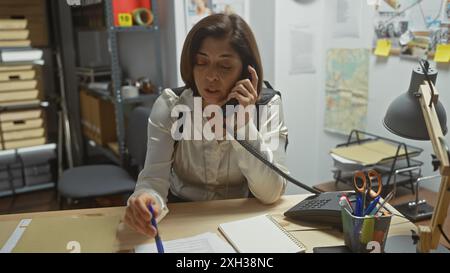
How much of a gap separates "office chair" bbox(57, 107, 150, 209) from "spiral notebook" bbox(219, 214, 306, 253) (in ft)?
3.25

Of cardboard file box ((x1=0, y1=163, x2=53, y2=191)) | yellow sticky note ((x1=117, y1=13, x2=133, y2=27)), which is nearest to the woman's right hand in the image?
yellow sticky note ((x1=117, y1=13, x2=133, y2=27))

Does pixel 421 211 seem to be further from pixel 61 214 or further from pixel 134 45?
pixel 134 45

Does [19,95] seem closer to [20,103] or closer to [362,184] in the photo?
[20,103]

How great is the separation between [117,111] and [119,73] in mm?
196

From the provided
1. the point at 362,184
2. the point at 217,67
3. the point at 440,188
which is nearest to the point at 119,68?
the point at 217,67

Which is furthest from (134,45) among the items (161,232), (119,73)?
(161,232)

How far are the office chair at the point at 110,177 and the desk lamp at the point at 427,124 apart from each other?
3.97 ft

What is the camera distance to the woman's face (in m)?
0.99

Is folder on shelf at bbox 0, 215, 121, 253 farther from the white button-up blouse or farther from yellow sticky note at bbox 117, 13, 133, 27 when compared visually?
yellow sticky note at bbox 117, 13, 133, 27

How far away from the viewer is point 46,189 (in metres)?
2.67

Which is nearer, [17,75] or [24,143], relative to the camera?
[17,75]

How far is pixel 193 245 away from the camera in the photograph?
2.60 ft

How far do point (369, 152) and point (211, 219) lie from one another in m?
0.88
